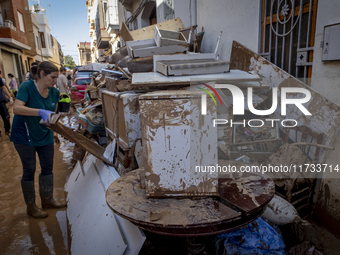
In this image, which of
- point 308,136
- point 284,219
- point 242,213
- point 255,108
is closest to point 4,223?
point 242,213

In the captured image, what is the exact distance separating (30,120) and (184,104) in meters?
2.04

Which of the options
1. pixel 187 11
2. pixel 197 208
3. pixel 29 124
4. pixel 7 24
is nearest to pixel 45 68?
pixel 29 124

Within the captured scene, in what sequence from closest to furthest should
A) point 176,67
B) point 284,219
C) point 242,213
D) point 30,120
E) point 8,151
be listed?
point 242,213, point 284,219, point 176,67, point 30,120, point 8,151

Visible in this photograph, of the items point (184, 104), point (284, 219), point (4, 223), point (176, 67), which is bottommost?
point (4, 223)

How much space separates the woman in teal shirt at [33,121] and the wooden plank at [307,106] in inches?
93.4

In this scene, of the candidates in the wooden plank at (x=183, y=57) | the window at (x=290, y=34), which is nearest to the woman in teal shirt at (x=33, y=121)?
the wooden plank at (x=183, y=57)

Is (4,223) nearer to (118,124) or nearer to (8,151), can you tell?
(118,124)

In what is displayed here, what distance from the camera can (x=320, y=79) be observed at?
2.41 m

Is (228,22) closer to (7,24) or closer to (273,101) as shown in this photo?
(273,101)

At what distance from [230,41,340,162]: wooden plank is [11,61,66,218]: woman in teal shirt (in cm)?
237

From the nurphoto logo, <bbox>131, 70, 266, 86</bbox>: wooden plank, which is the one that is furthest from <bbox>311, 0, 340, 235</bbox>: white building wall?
<bbox>131, 70, 266, 86</bbox>: wooden plank

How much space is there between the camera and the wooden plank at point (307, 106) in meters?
2.12

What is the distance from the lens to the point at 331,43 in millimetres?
2219

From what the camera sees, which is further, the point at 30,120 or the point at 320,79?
the point at 30,120
